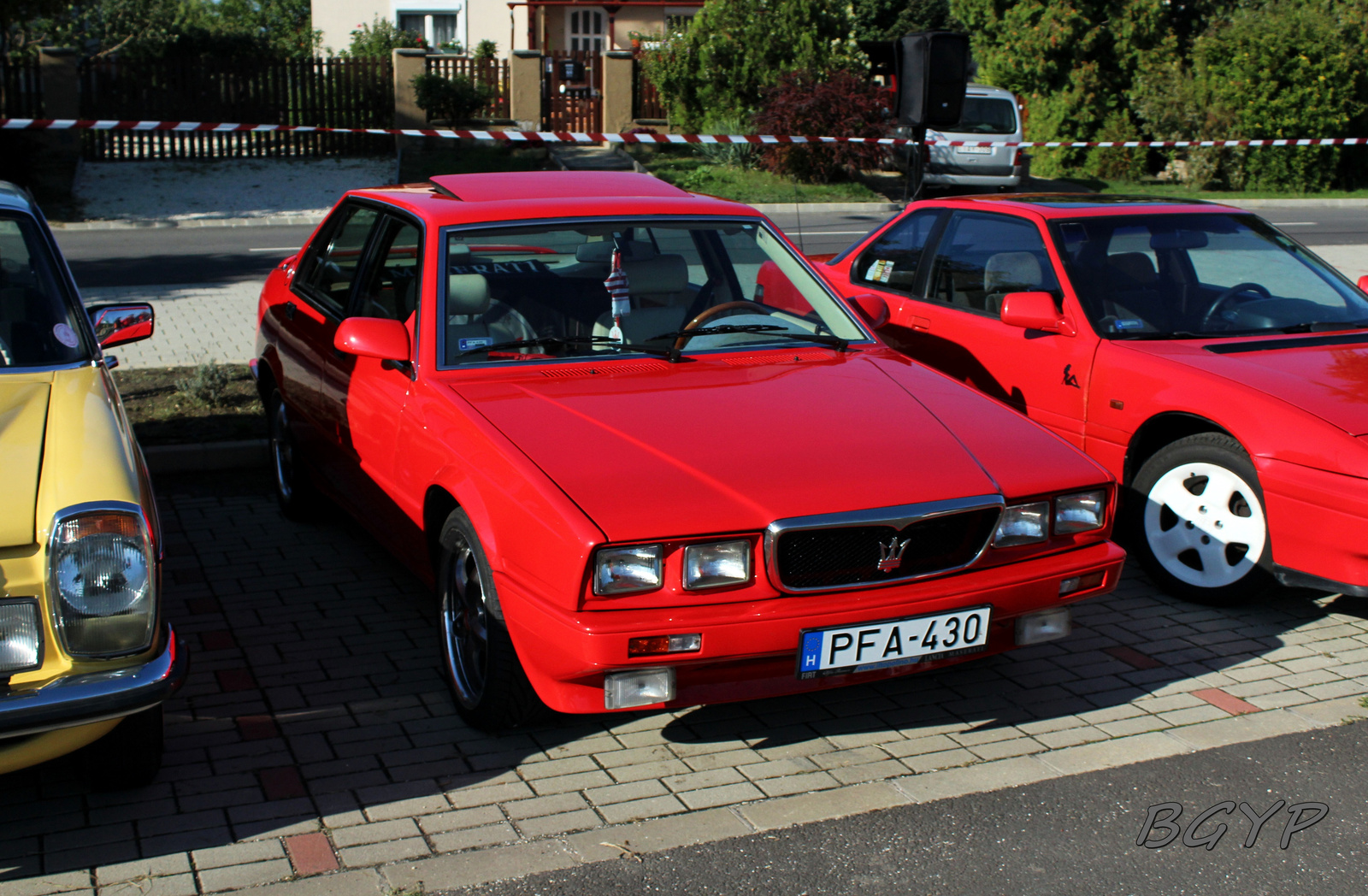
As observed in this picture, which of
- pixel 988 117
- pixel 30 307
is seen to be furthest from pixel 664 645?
pixel 988 117

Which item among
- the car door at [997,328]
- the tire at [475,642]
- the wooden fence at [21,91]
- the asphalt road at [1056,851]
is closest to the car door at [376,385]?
the tire at [475,642]

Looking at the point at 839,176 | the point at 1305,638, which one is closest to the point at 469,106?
the point at 839,176

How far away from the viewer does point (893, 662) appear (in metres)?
3.58

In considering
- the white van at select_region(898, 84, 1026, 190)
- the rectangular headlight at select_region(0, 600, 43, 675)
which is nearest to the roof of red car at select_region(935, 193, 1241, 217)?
the rectangular headlight at select_region(0, 600, 43, 675)

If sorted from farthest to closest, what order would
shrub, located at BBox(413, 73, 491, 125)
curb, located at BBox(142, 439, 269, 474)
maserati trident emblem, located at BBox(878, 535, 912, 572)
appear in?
shrub, located at BBox(413, 73, 491, 125), curb, located at BBox(142, 439, 269, 474), maserati trident emblem, located at BBox(878, 535, 912, 572)

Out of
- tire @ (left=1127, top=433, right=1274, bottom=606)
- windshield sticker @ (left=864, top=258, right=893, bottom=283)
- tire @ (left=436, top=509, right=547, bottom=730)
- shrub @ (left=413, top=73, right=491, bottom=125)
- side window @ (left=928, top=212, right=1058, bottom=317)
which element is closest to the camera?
tire @ (left=436, top=509, right=547, bottom=730)

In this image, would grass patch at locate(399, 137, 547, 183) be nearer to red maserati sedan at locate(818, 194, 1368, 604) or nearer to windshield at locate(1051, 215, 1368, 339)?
red maserati sedan at locate(818, 194, 1368, 604)

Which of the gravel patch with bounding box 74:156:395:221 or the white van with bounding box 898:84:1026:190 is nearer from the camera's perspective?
the gravel patch with bounding box 74:156:395:221

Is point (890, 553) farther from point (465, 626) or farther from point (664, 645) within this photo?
point (465, 626)

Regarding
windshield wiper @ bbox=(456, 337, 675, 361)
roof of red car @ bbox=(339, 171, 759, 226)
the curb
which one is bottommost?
the curb

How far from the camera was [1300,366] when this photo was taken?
5109 mm

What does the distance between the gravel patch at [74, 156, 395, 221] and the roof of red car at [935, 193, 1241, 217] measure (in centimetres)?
1593

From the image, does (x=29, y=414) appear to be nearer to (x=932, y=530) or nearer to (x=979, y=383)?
(x=932, y=530)

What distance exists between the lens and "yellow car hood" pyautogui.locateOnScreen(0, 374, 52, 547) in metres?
3.00
